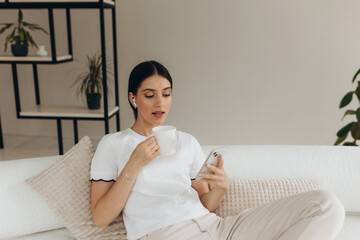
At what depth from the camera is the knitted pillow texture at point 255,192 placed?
4.67ft

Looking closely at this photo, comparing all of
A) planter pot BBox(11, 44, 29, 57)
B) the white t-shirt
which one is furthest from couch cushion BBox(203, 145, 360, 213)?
planter pot BBox(11, 44, 29, 57)

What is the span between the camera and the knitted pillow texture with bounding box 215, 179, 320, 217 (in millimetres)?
1424

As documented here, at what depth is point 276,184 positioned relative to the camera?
1479 mm

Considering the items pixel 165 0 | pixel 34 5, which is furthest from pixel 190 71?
pixel 34 5

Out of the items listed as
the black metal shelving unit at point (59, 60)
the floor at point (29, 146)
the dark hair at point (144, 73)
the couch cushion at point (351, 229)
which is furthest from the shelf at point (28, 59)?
the couch cushion at point (351, 229)

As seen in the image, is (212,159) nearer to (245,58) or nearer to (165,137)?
(165,137)

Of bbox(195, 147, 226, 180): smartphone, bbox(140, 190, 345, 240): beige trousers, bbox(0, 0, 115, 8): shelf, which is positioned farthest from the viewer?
bbox(0, 0, 115, 8): shelf

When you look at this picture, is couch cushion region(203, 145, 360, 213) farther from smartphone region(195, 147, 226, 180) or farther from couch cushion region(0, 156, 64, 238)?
couch cushion region(0, 156, 64, 238)

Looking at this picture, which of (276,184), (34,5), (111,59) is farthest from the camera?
(111,59)

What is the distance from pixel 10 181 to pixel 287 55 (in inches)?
103

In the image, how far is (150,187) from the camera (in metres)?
1.20

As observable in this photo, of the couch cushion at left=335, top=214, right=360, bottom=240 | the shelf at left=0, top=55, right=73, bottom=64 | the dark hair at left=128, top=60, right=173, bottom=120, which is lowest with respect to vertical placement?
the couch cushion at left=335, top=214, right=360, bottom=240

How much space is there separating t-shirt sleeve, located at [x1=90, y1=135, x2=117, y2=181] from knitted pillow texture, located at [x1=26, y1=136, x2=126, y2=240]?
10 cm

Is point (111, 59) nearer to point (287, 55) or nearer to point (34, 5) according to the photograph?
point (34, 5)
